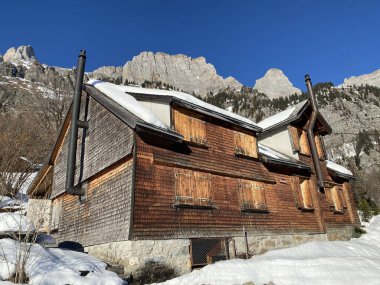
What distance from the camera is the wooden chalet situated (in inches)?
451

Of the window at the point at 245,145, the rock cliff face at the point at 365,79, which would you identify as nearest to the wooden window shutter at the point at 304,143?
the window at the point at 245,145

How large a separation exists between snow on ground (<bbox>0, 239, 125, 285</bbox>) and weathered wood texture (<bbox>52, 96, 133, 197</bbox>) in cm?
431

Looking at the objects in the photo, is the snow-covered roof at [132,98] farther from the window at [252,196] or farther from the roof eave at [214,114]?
the window at [252,196]

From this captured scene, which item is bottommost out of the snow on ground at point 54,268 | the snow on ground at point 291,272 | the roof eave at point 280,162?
the snow on ground at point 291,272

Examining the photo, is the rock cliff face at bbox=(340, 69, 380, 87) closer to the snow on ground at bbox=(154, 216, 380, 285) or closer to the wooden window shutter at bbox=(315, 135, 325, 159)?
the wooden window shutter at bbox=(315, 135, 325, 159)

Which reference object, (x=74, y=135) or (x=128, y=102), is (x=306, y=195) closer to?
→ (x=128, y=102)

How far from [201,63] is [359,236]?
147 m

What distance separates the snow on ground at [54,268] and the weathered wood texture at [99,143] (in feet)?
14.1

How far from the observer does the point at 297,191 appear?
1825 centimetres

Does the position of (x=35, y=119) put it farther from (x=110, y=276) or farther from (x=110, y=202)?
(x=110, y=276)

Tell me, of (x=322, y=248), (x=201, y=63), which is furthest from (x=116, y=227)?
(x=201, y=63)

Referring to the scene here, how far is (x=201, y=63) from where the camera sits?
160 metres

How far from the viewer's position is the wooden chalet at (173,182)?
1145 centimetres

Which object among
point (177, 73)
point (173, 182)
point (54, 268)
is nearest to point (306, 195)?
point (173, 182)
